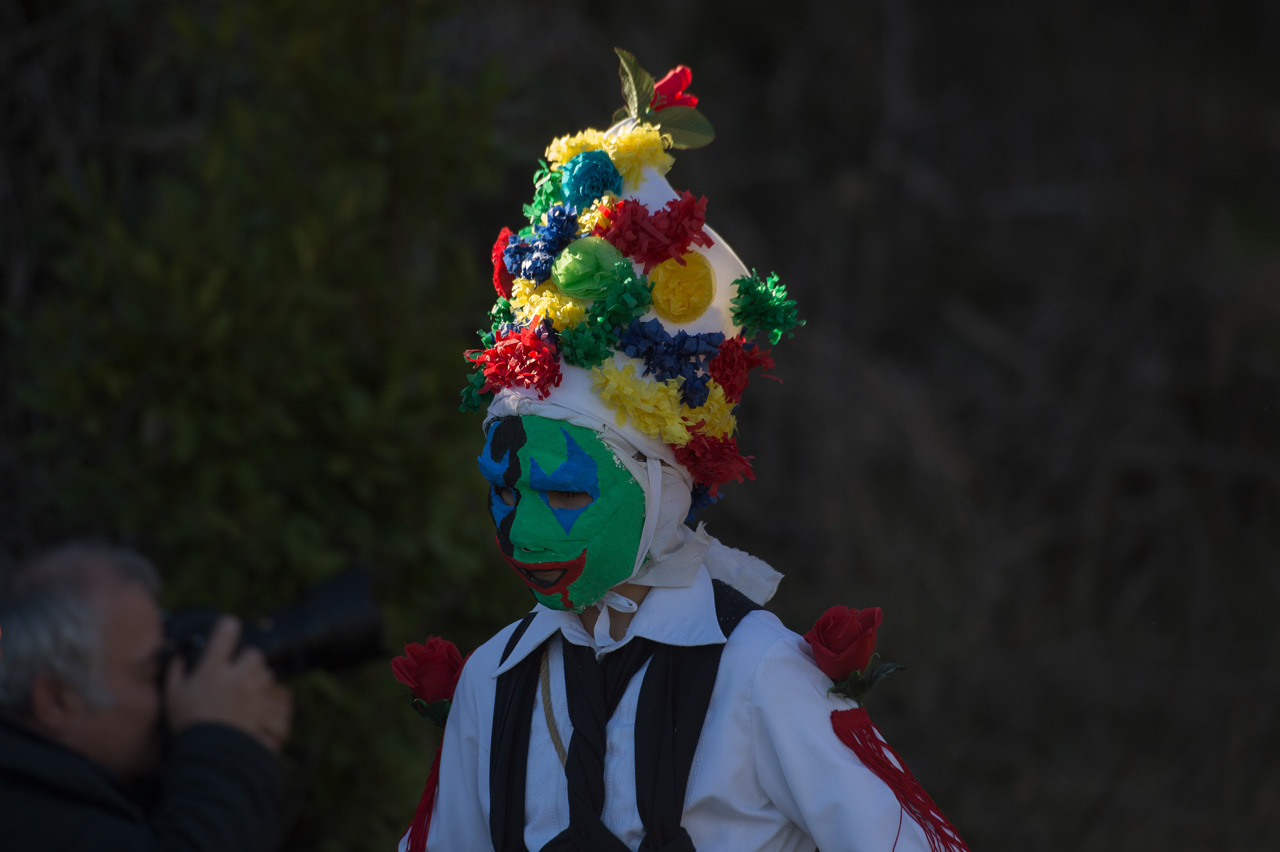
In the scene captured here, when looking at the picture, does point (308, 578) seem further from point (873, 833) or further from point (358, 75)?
point (873, 833)

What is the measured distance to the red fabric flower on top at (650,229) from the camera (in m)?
1.49

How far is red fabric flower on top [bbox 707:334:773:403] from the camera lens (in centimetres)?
155

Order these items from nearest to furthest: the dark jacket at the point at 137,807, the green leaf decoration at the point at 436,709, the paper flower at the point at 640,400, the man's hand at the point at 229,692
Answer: the paper flower at the point at 640,400, the green leaf decoration at the point at 436,709, the dark jacket at the point at 137,807, the man's hand at the point at 229,692

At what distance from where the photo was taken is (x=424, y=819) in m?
1.71

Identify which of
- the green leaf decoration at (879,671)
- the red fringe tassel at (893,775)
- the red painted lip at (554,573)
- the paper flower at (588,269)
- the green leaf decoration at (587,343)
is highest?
the paper flower at (588,269)

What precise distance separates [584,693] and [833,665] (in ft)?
1.19

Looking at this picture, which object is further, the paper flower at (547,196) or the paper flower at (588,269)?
the paper flower at (547,196)

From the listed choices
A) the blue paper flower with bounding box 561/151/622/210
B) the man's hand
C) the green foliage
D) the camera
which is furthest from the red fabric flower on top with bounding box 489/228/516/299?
the green foliage

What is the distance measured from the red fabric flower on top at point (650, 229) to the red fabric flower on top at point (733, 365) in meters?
0.14

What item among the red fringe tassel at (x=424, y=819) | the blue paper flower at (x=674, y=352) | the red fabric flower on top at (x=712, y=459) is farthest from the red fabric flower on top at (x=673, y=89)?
the red fringe tassel at (x=424, y=819)

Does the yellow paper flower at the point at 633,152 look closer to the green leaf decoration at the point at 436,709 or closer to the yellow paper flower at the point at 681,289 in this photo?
the yellow paper flower at the point at 681,289

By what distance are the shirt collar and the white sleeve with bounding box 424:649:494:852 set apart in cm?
6

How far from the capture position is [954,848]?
146cm

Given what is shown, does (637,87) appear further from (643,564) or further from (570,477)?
(643,564)
